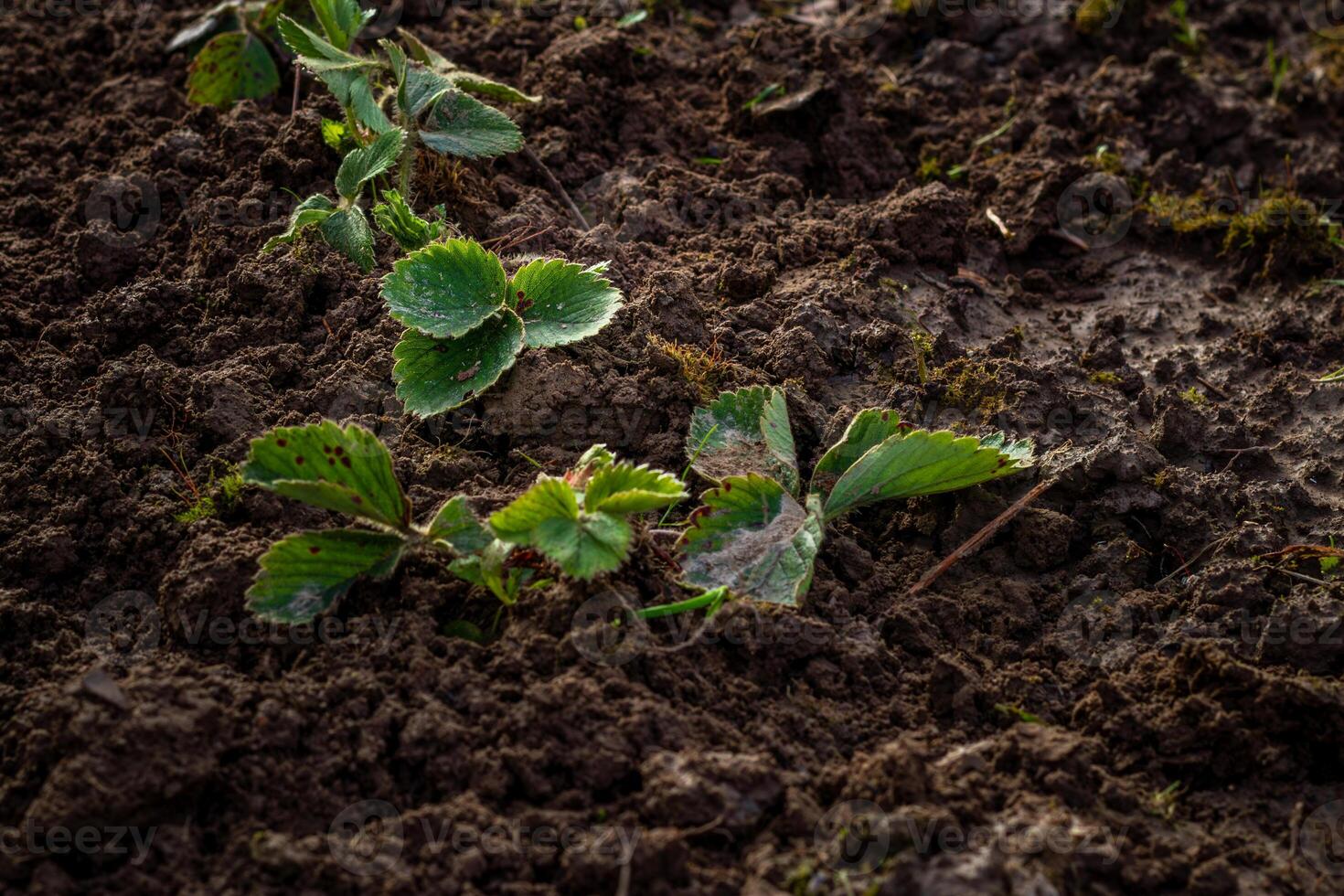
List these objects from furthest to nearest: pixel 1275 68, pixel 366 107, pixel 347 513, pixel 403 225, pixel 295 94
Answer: pixel 1275 68 < pixel 295 94 < pixel 366 107 < pixel 403 225 < pixel 347 513

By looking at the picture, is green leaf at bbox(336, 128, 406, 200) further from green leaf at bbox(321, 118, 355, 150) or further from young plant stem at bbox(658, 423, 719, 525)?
young plant stem at bbox(658, 423, 719, 525)

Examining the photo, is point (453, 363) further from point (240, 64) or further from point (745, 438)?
point (240, 64)

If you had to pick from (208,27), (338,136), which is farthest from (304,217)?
(208,27)

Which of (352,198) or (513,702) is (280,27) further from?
(513,702)

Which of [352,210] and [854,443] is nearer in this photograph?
[854,443]

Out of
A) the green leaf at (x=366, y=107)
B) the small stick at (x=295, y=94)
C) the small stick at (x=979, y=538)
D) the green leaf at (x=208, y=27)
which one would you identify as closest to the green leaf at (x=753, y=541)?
the small stick at (x=979, y=538)

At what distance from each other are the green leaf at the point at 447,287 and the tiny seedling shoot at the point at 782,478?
0.48 m

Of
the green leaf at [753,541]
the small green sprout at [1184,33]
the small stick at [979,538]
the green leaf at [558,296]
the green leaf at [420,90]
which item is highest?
the green leaf at [420,90]

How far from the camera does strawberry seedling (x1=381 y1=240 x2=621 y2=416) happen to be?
2.33 metres

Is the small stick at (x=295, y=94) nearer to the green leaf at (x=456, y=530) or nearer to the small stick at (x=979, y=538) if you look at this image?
the green leaf at (x=456, y=530)

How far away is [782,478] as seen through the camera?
2244 mm

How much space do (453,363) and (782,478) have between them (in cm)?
68

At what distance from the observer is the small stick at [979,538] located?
2.22 m

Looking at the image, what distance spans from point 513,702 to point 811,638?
20.4 inches
